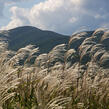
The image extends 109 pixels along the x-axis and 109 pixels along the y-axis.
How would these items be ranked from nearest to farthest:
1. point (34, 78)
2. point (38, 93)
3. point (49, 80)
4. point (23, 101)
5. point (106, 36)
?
1. point (38, 93)
2. point (23, 101)
3. point (49, 80)
4. point (34, 78)
5. point (106, 36)

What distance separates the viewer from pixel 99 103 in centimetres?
631

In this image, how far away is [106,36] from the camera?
8016mm

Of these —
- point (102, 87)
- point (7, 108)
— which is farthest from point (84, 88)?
point (7, 108)

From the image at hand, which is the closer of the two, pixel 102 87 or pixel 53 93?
pixel 53 93

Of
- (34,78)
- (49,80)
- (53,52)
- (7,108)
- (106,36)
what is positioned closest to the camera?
(7,108)

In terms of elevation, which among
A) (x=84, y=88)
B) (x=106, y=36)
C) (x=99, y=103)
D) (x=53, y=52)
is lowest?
(x=99, y=103)

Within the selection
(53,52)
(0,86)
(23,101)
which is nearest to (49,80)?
(23,101)

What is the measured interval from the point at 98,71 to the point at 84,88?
2047 mm

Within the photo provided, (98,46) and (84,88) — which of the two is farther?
(98,46)

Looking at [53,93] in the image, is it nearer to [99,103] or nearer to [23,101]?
[23,101]

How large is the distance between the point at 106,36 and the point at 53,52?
2.08 m

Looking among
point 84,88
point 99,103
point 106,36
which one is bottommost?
point 99,103

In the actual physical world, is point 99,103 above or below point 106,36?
below

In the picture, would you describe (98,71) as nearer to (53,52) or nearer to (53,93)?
(53,52)
